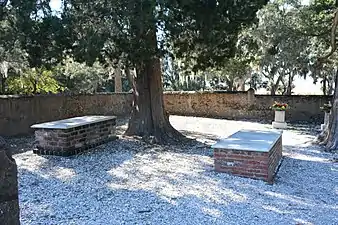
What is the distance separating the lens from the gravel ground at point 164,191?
128 inches

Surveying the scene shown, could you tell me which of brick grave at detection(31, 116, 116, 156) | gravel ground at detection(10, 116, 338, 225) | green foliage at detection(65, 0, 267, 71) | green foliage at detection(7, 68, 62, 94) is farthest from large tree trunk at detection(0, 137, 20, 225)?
green foliage at detection(7, 68, 62, 94)

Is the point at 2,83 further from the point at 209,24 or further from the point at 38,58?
the point at 209,24

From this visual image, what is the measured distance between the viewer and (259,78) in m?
22.0

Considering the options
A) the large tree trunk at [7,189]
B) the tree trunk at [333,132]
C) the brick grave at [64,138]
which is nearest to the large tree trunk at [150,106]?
the brick grave at [64,138]

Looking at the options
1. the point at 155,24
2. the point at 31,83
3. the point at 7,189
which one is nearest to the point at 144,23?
the point at 155,24

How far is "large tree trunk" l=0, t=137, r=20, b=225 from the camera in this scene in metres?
1.18

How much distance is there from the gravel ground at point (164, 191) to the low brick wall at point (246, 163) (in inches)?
5.5

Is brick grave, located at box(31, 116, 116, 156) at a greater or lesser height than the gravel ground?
greater

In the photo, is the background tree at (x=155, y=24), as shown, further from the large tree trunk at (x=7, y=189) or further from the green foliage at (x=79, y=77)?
the green foliage at (x=79, y=77)

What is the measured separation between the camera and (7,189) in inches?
47.3

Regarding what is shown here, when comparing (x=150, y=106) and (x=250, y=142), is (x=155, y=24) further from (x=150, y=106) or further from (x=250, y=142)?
(x=150, y=106)

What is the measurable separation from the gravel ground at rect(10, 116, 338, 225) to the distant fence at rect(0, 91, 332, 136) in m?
3.53

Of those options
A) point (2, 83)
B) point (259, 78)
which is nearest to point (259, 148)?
point (2, 83)

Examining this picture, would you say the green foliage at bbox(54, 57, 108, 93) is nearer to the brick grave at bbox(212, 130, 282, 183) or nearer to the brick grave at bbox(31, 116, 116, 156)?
the brick grave at bbox(31, 116, 116, 156)
